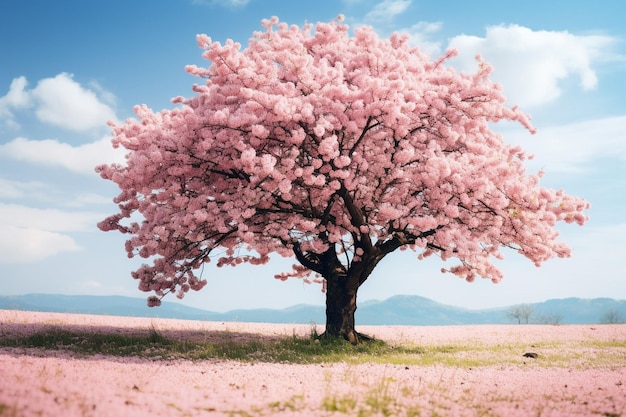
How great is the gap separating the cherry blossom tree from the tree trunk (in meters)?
0.05

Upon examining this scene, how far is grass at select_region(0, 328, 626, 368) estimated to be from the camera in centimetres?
1903

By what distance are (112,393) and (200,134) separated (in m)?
11.0

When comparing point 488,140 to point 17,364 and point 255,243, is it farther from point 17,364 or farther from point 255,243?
point 17,364

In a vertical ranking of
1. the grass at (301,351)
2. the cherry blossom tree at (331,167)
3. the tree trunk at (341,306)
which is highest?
the cherry blossom tree at (331,167)

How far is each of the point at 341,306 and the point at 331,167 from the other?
6449 millimetres

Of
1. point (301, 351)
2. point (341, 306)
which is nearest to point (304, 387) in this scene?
point (301, 351)

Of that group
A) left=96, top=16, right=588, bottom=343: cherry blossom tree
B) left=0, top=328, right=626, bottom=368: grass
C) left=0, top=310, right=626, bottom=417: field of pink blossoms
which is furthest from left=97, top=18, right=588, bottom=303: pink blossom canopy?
left=0, top=310, right=626, bottom=417: field of pink blossoms

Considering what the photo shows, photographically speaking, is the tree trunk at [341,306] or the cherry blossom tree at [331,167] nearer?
the cherry blossom tree at [331,167]

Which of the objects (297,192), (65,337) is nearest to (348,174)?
(297,192)

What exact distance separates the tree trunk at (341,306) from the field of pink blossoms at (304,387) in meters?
4.26

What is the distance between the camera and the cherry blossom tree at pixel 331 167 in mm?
19172

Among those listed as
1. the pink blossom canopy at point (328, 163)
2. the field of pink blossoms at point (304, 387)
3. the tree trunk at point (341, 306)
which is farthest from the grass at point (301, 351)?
the pink blossom canopy at point (328, 163)

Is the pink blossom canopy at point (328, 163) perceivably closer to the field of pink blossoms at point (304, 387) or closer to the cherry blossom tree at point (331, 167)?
the cherry blossom tree at point (331, 167)

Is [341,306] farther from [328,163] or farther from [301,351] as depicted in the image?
[328,163]
